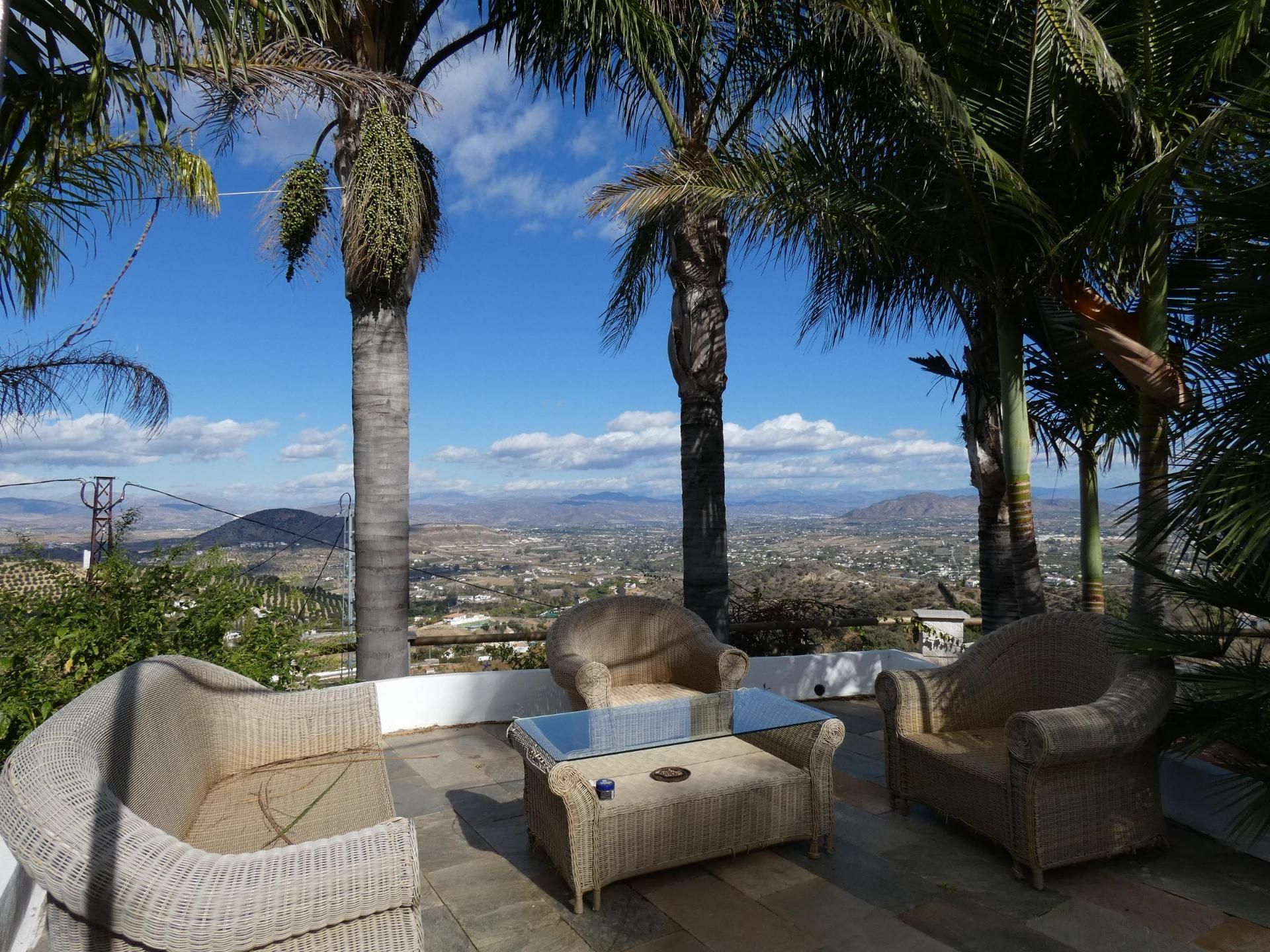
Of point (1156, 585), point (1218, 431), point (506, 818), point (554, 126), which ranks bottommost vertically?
point (506, 818)

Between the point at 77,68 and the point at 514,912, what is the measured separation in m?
3.87

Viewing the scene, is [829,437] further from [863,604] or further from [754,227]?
[754,227]

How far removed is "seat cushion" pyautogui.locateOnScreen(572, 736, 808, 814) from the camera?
→ 3277 mm

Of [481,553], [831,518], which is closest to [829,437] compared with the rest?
[831,518]

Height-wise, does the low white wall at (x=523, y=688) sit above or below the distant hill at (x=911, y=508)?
below

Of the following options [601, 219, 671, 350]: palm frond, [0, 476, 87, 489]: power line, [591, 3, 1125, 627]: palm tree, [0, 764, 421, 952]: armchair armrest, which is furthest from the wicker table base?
[601, 219, 671, 350]: palm frond

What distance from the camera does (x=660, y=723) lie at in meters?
3.83

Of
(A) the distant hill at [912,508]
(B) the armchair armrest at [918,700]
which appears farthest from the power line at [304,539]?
(A) the distant hill at [912,508]

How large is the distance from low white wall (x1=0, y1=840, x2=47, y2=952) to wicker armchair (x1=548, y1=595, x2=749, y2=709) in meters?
2.50

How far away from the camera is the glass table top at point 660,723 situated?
3488 mm

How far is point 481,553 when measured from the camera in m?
14.8

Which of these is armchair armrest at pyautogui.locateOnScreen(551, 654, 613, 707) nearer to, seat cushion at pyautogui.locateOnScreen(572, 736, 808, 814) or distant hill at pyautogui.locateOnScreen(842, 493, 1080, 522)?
seat cushion at pyautogui.locateOnScreen(572, 736, 808, 814)

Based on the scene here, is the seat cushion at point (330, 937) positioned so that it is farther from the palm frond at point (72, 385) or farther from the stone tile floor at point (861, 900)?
the palm frond at point (72, 385)

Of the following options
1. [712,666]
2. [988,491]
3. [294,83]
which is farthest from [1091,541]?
[294,83]
